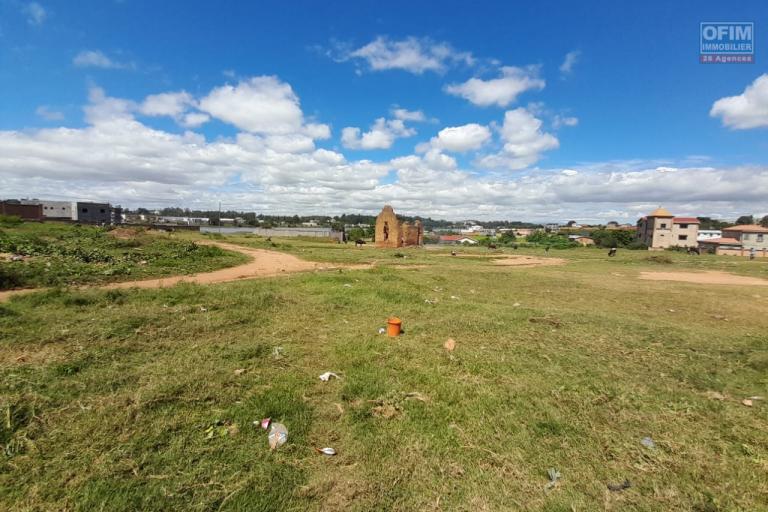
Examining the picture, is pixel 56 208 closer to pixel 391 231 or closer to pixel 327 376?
pixel 391 231

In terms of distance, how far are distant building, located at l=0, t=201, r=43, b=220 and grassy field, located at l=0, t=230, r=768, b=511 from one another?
7311 centimetres

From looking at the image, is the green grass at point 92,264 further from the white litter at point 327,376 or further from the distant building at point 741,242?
the distant building at point 741,242

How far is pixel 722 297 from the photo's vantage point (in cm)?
1171

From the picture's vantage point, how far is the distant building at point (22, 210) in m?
54.5

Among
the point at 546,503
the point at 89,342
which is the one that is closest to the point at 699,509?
the point at 546,503

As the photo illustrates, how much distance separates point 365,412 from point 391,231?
34.9 m

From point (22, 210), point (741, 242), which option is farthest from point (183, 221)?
point (741, 242)

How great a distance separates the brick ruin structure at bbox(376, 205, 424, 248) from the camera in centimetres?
3800

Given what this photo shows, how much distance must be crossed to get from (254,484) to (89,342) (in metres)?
4.04

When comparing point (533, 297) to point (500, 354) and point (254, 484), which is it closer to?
point (500, 354)

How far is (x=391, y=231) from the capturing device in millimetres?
38250

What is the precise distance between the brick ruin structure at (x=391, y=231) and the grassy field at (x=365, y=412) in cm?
3113

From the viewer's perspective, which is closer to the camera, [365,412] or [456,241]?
[365,412]

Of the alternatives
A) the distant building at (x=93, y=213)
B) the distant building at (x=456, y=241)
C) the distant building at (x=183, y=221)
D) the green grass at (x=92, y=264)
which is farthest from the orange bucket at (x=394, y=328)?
the distant building at (x=183, y=221)
